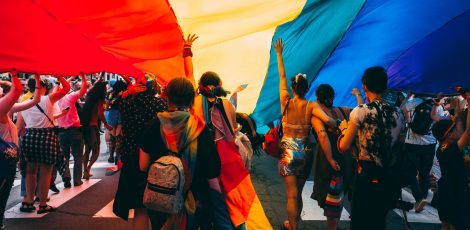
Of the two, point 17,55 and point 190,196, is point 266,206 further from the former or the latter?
point 17,55

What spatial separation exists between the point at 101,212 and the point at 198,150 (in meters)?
3.36

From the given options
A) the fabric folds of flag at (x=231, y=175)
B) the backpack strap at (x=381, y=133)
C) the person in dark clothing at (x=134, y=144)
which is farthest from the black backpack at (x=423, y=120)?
the person in dark clothing at (x=134, y=144)

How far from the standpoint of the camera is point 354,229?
3172mm

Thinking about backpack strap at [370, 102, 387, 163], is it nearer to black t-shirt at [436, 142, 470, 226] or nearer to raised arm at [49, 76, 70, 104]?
black t-shirt at [436, 142, 470, 226]

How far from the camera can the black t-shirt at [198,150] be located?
9.01 feet

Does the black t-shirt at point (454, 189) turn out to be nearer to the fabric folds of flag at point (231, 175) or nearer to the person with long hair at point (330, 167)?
the person with long hair at point (330, 167)

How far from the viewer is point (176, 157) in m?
2.72

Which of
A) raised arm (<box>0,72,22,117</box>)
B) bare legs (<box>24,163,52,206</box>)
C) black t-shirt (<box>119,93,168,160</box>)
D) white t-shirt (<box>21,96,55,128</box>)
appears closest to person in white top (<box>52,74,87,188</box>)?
white t-shirt (<box>21,96,55,128</box>)

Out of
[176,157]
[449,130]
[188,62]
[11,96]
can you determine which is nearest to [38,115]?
[11,96]

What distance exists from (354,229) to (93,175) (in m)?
6.47

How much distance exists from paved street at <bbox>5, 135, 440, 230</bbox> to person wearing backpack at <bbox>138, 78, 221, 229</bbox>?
222cm

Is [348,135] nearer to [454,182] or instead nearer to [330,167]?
[330,167]

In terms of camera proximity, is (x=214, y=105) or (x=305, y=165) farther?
(x=305, y=165)

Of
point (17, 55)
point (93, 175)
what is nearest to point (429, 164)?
point (17, 55)
